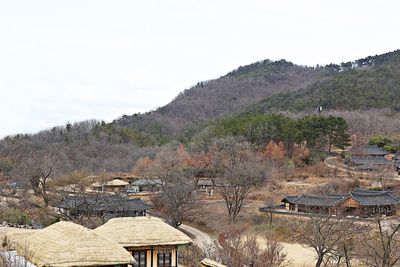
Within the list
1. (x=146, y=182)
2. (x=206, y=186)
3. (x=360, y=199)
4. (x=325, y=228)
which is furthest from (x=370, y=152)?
(x=325, y=228)

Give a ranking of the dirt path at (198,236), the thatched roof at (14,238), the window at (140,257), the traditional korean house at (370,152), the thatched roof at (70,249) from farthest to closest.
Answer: the traditional korean house at (370,152), the dirt path at (198,236), the window at (140,257), the thatched roof at (14,238), the thatched roof at (70,249)

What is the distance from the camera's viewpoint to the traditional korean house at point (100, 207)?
31.3 meters

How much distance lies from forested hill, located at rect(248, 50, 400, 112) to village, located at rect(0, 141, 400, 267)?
24.5 m

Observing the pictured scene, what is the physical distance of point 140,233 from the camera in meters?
17.7

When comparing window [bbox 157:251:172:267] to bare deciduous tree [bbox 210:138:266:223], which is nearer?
window [bbox 157:251:172:267]

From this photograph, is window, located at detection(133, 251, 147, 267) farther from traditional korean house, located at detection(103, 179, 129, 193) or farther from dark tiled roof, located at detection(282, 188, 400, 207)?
traditional korean house, located at detection(103, 179, 129, 193)

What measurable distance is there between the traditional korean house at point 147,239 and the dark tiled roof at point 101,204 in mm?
13848

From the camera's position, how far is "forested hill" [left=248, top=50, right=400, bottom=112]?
79.9 metres

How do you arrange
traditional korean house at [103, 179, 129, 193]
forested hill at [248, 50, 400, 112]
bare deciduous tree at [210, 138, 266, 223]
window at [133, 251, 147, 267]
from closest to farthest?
window at [133, 251, 147, 267], bare deciduous tree at [210, 138, 266, 223], traditional korean house at [103, 179, 129, 193], forested hill at [248, 50, 400, 112]

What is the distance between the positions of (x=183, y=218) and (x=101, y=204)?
29.6ft

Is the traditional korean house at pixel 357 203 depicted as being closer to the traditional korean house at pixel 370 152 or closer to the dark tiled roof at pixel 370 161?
the dark tiled roof at pixel 370 161

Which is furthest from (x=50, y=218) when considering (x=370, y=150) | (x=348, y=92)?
(x=348, y=92)

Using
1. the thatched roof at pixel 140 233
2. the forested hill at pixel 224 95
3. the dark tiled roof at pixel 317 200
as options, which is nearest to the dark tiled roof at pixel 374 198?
the dark tiled roof at pixel 317 200

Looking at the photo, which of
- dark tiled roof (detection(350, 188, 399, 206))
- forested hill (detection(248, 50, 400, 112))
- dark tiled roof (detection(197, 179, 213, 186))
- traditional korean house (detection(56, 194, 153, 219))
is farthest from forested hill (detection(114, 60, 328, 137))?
dark tiled roof (detection(350, 188, 399, 206))
